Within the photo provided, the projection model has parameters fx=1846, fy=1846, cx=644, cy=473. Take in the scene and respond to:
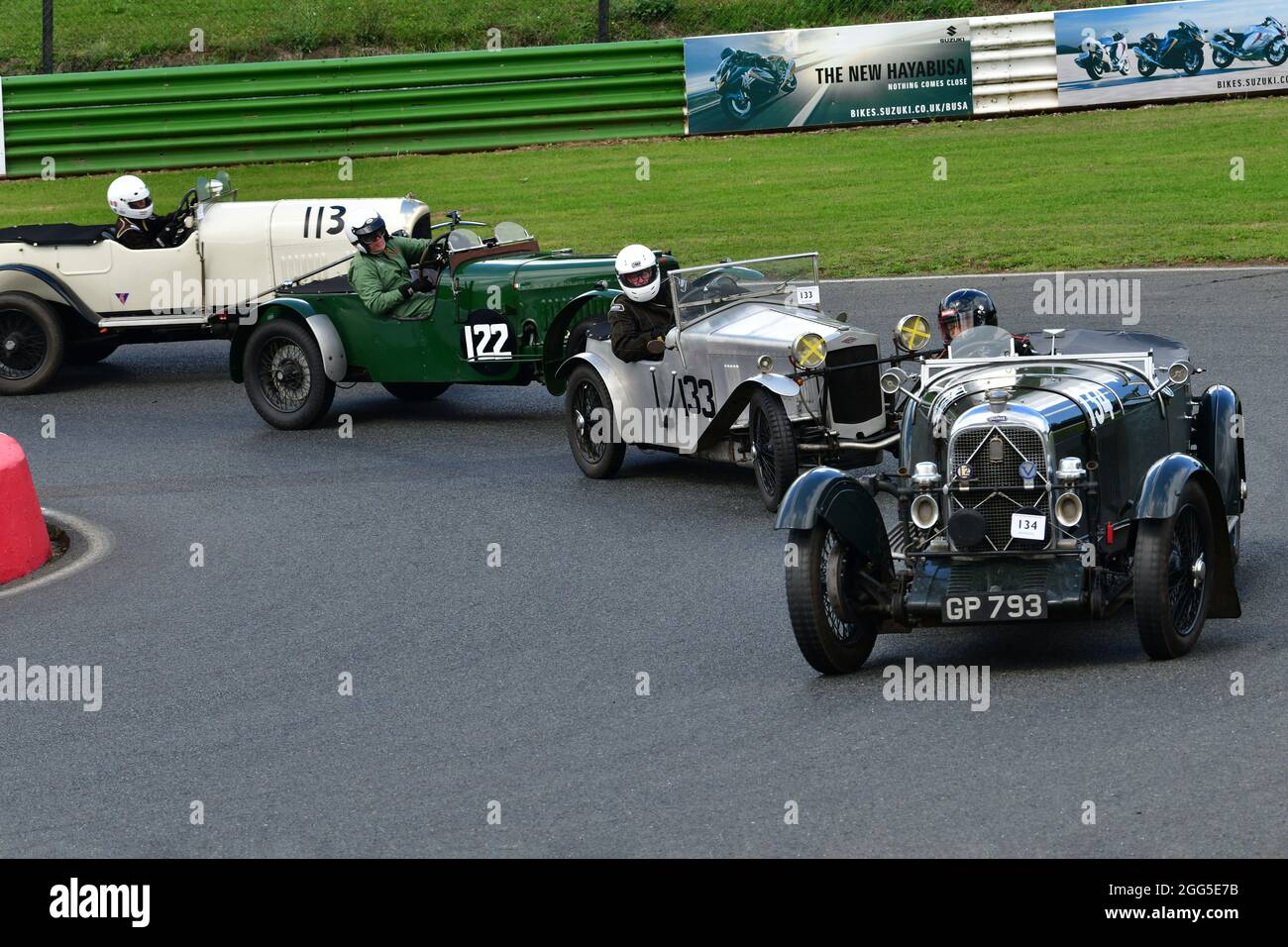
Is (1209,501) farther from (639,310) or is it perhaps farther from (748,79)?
(748,79)

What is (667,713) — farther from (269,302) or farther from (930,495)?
→ (269,302)

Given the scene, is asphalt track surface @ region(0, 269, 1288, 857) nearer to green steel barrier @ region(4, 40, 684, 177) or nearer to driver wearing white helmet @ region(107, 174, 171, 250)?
driver wearing white helmet @ region(107, 174, 171, 250)

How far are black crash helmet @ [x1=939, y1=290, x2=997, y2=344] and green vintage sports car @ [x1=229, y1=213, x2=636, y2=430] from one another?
3.54 meters

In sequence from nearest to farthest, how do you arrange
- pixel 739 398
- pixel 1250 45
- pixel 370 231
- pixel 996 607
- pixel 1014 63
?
pixel 996 607 → pixel 739 398 → pixel 370 231 → pixel 1250 45 → pixel 1014 63

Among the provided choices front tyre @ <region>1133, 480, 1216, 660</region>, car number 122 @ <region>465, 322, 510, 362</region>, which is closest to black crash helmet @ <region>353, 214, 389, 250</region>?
car number 122 @ <region>465, 322, 510, 362</region>

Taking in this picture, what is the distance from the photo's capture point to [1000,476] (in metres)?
7.75

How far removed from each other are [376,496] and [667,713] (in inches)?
194

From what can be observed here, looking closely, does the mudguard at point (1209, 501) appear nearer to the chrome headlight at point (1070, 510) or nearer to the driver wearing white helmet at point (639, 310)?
the chrome headlight at point (1070, 510)

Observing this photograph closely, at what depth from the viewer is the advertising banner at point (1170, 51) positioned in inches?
915

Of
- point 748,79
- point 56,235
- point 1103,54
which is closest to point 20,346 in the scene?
point 56,235

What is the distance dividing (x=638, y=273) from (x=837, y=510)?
168 inches

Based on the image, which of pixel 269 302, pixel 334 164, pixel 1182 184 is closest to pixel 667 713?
pixel 269 302

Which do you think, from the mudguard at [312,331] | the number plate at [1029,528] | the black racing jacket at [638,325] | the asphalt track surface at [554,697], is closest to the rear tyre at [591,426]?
the asphalt track surface at [554,697]

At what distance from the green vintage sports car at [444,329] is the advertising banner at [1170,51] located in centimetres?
1235
